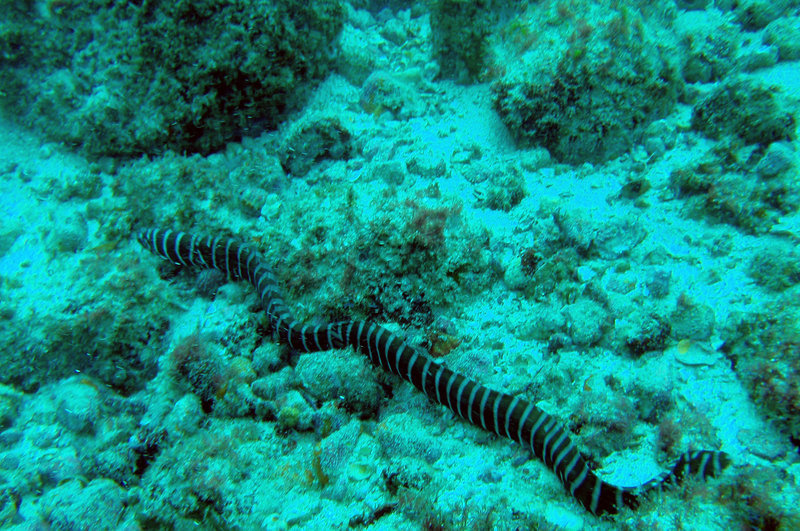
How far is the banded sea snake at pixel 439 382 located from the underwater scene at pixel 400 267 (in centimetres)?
2

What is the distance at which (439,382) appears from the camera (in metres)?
3.53

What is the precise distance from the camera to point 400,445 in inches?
130

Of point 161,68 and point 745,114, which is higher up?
point 745,114

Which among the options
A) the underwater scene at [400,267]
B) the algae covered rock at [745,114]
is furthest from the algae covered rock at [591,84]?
the algae covered rock at [745,114]

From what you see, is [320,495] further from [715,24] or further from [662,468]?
[715,24]

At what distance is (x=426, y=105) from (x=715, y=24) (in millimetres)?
4608

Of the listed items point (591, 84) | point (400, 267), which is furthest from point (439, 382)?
point (591, 84)

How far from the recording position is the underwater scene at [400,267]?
9.60ft

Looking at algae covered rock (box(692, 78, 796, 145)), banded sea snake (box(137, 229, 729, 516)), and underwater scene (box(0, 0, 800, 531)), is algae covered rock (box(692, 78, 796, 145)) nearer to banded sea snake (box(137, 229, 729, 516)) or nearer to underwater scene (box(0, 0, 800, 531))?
underwater scene (box(0, 0, 800, 531))

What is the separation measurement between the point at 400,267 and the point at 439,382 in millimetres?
1293

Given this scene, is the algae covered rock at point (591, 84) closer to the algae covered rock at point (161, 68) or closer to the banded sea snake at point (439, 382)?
the algae covered rock at point (161, 68)

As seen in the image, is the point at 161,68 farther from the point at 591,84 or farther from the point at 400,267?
the point at 591,84

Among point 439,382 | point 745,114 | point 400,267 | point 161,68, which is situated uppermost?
point 745,114

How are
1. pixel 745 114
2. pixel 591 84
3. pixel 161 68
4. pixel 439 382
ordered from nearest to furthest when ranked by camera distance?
pixel 439 382 < pixel 745 114 < pixel 591 84 < pixel 161 68
